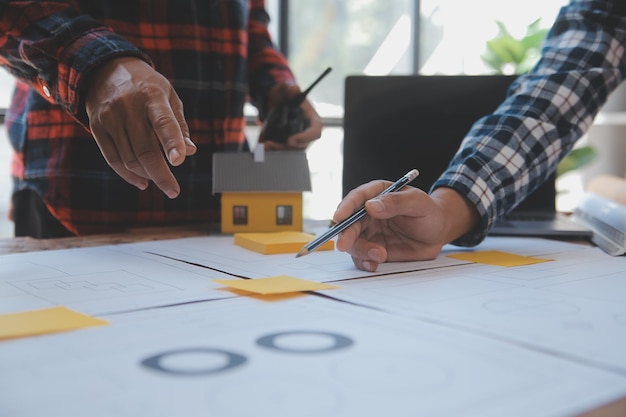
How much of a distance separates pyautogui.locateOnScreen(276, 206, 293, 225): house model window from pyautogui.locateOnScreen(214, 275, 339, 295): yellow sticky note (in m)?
0.43

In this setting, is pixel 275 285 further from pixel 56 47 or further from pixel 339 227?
pixel 56 47

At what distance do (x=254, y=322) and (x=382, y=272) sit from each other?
28 cm

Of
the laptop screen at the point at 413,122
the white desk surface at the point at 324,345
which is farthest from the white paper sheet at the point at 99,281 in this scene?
the laptop screen at the point at 413,122

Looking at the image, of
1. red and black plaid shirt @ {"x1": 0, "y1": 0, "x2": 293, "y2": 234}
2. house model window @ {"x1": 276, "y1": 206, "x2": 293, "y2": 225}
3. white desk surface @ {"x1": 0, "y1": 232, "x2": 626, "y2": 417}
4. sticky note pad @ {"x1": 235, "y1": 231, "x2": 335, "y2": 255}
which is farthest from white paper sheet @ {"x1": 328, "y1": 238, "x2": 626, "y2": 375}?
red and black plaid shirt @ {"x1": 0, "y1": 0, "x2": 293, "y2": 234}

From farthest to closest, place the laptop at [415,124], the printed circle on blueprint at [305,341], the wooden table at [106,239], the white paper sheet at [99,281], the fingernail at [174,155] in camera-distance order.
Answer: the laptop at [415,124] → the wooden table at [106,239] → the fingernail at [174,155] → the white paper sheet at [99,281] → the printed circle on blueprint at [305,341]

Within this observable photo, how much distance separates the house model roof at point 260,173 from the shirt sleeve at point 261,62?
0.29m

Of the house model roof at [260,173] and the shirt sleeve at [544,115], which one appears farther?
the house model roof at [260,173]

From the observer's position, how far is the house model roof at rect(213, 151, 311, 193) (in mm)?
1135

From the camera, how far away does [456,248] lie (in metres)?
1.00

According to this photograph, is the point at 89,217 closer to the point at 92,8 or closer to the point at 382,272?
the point at 92,8

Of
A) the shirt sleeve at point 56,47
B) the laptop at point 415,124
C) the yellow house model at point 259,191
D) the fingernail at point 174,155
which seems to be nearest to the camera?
the fingernail at point 174,155

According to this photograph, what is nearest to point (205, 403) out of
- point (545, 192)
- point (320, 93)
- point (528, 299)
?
Result: point (528, 299)

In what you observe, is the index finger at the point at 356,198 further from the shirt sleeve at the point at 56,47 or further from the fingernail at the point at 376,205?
the shirt sleeve at the point at 56,47

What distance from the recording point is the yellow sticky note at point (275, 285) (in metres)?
0.65
